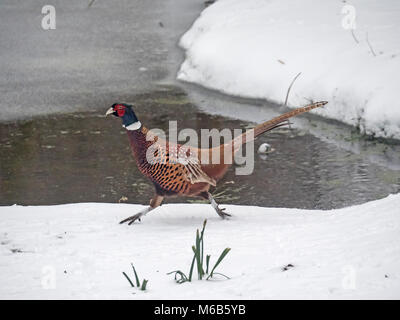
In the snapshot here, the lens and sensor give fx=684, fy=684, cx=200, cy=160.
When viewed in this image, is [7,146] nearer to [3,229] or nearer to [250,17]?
[3,229]

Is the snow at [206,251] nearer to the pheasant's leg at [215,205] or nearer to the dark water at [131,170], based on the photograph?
the pheasant's leg at [215,205]

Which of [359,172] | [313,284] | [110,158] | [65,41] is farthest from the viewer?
[65,41]

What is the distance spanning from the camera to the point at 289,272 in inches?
135

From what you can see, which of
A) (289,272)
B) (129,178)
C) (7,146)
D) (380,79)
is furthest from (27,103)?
(289,272)

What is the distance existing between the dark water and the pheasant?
1.08 meters

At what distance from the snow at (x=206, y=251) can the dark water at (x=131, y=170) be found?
0.79m

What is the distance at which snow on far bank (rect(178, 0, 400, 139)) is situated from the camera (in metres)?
7.36

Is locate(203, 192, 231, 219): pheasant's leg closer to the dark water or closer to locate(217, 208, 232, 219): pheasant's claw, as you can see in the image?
locate(217, 208, 232, 219): pheasant's claw

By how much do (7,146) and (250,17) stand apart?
455 centimetres

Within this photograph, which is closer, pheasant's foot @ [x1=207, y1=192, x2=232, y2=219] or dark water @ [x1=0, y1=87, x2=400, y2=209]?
pheasant's foot @ [x1=207, y1=192, x2=232, y2=219]

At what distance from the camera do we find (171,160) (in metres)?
4.62

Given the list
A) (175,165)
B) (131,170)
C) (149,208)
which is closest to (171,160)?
(175,165)

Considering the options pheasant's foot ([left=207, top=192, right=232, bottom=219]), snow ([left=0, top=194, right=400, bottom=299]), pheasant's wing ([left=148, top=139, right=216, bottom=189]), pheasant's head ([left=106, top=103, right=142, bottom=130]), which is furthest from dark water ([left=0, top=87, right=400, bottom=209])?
pheasant's head ([left=106, top=103, right=142, bottom=130])

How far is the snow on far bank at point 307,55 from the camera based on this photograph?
24.1 feet
